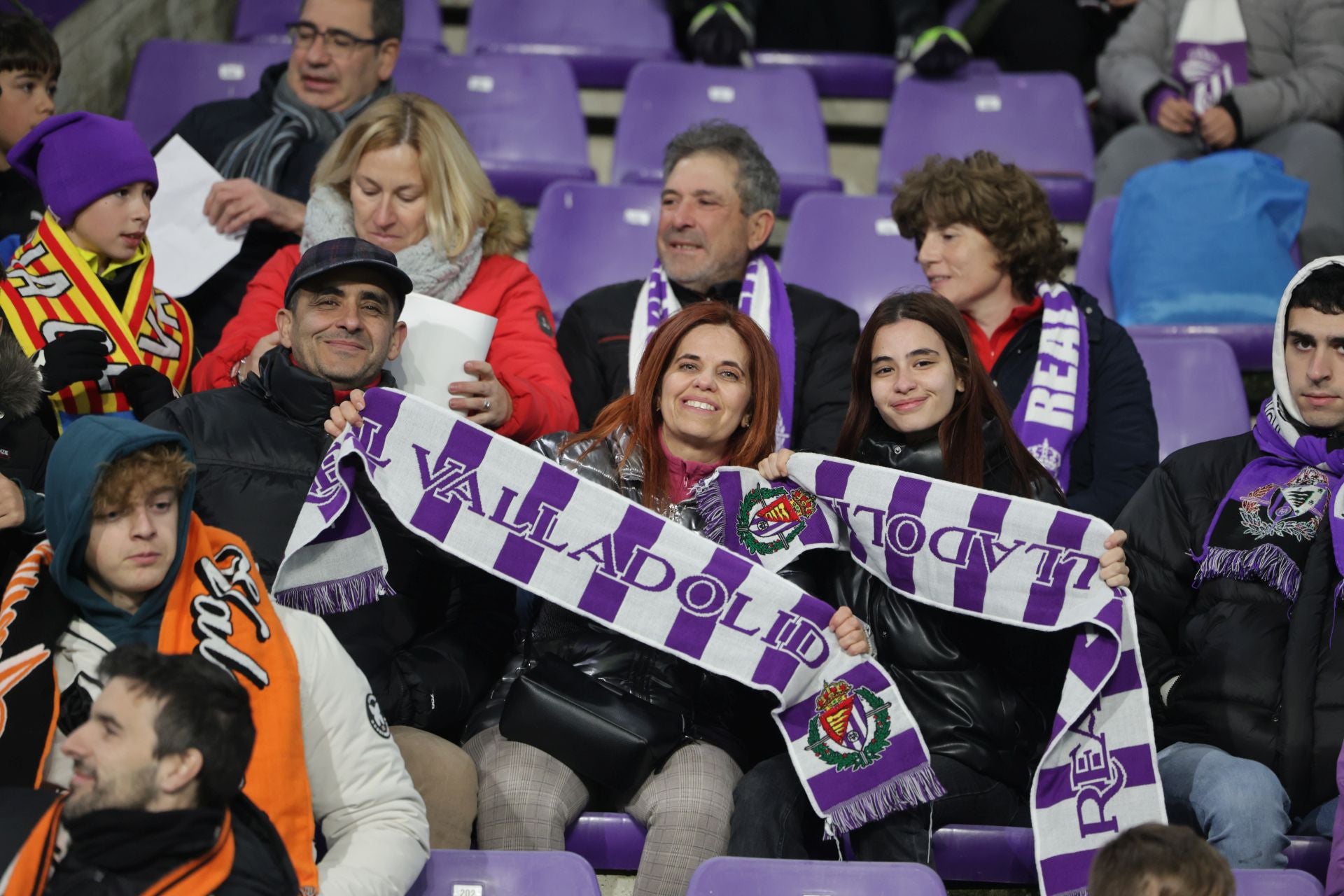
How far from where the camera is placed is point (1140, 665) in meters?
2.77

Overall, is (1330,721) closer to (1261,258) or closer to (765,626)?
(765,626)

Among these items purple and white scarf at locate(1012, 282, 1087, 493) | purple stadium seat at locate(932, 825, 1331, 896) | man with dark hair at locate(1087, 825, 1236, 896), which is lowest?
purple stadium seat at locate(932, 825, 1331, 896)

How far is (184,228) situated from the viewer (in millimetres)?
3932

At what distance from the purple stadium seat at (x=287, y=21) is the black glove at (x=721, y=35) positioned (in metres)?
0.90

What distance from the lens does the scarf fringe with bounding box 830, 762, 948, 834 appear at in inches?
106

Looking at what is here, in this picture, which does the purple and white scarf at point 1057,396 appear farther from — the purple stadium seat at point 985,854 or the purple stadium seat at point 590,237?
the purple stadium seat at point 590,237

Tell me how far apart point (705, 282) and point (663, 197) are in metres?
0.24

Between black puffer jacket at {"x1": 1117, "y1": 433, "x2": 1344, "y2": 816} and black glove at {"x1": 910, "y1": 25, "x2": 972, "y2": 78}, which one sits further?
black glove at {"x1": 910, "y1": 25, "x2": 972, "y2": 78}

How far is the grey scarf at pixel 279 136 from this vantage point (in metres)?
4.12

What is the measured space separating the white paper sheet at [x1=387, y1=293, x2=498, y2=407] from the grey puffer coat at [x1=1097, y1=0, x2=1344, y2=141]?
2.82 metres

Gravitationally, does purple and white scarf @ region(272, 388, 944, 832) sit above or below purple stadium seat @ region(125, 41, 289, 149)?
below

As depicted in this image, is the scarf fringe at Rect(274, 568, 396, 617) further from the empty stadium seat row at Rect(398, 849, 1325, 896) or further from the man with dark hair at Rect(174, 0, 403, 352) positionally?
the man with dark hair at Rect(174, 0, 403, 352)

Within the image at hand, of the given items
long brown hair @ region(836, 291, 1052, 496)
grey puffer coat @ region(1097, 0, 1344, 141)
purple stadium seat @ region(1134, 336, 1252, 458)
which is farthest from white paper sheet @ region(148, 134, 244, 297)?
grey puffer coat @ region(1097, 0, 1344, 141)

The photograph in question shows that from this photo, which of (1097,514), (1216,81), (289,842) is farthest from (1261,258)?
(289,842)
